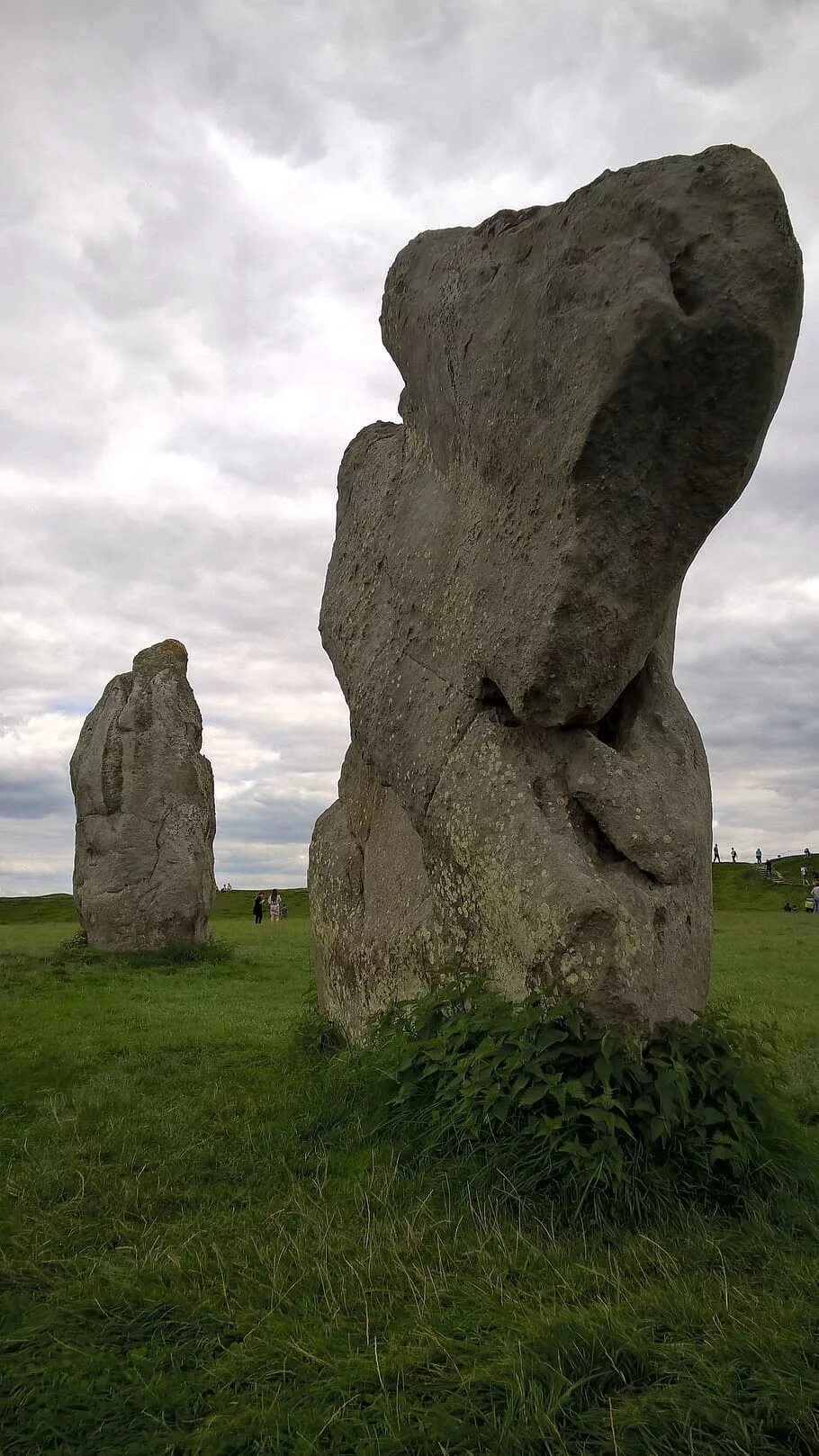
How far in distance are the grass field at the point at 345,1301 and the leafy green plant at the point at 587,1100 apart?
0.70ft

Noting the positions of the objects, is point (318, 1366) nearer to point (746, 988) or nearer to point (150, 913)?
point (746, 988)

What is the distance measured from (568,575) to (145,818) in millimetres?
13304

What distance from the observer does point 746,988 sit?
13039mm

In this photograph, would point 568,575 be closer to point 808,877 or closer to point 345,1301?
point 345,1301

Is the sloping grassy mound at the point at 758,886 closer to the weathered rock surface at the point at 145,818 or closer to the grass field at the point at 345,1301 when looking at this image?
the weathered rock surface at the point at 145,818

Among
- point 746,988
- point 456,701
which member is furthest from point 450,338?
point 746,988

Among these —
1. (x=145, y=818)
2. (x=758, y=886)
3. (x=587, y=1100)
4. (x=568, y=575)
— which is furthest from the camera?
(x=758, y=886)

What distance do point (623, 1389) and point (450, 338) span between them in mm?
6159

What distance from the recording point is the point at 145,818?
687 inches

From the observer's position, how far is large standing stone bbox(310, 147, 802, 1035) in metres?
5.20

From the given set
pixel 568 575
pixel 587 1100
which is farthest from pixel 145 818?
pixel 587 1100

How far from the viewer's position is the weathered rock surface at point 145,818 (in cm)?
1714

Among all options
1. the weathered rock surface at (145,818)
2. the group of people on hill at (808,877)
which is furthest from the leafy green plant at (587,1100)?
the group of people on hill at (808,877)

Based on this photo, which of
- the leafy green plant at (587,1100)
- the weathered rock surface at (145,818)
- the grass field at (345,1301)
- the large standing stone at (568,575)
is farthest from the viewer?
the weathered rock surface at (145,818)
